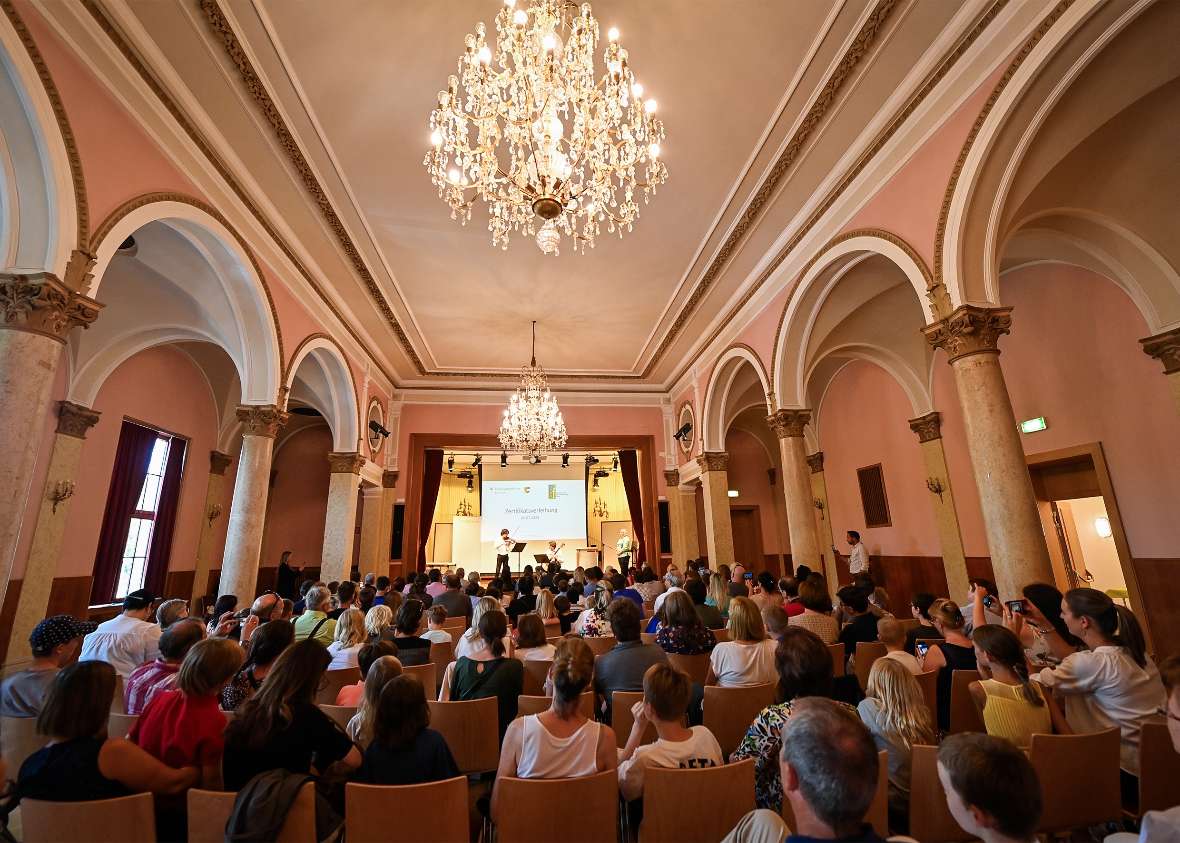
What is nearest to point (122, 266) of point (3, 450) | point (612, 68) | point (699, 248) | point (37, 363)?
point (37, 363)

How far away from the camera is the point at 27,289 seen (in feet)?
10.7

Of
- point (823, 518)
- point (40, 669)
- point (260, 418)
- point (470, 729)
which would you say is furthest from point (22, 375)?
point (823, 518)

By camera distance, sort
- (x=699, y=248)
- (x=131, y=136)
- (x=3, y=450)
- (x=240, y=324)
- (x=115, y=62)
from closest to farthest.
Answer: (x=3, y=450)
(x=115, y=62)
(x=131, y=136)
(x=240, y=324)
(x=699, y=248)

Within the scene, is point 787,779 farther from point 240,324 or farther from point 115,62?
point 240,324

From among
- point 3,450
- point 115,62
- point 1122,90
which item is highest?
point 115,62

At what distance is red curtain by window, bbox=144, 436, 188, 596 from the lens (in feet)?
28.6

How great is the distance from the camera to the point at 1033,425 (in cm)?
660

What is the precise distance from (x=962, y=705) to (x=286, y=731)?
296 cm

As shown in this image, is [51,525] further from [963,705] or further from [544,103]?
[963,705]

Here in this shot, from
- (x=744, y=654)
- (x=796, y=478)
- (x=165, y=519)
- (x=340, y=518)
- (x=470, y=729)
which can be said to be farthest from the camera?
(x=165, y=519)

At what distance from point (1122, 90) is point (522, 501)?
39.5ft

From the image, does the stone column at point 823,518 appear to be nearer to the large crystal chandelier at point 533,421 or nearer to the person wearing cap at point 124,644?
the large crystal chandelier at point 533,421

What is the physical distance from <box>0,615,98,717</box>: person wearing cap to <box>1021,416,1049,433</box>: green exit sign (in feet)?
28.6

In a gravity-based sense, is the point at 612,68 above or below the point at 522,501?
above
